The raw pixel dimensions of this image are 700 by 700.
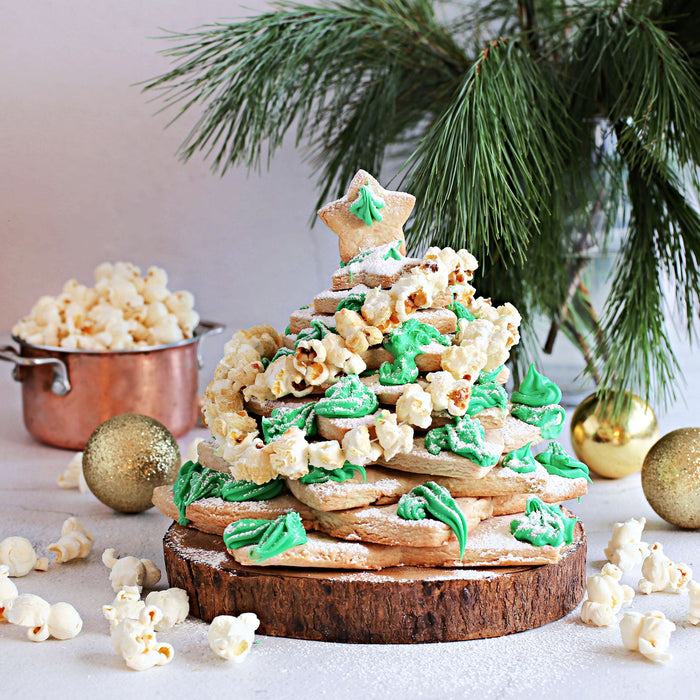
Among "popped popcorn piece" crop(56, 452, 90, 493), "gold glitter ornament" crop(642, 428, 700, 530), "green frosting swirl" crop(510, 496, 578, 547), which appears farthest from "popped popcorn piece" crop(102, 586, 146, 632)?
"gold glitter ornament" crop(642, 428, 700, 530)

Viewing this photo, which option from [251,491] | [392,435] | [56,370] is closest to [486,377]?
[392,435]

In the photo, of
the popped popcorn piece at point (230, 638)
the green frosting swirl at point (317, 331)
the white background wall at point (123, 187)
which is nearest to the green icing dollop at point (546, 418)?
the green frosting swirl at point (317, 331)

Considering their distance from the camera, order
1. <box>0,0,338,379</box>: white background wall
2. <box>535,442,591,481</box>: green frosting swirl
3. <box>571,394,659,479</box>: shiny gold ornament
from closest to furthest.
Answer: <box>535,442,591,481</box>: green frosting swirl < <box>571,394,659,479</box>: shiny gold ornament < <box>0,0,338,379</box>: white background wall

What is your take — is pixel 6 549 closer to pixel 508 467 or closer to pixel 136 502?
pixel 136 502

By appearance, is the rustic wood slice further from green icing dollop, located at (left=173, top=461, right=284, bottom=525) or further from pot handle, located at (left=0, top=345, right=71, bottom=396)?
pot handle, located at (left=0, top=345, right=71, bottom=396)

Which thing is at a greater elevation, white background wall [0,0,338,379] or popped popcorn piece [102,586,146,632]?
white background wall [0,0,338,379]

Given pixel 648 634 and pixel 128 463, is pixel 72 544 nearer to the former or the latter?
pixel 128 463

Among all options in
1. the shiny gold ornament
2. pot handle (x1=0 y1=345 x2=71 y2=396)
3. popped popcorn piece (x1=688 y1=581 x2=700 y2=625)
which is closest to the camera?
popped popcorn piece (x1=688 y1=581 x2=700 y2=625)
